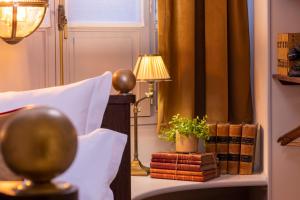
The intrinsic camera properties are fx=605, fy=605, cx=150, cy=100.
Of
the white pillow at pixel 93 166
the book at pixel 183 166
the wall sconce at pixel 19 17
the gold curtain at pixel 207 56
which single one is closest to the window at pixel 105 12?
the gold curtain at pixel 207 56

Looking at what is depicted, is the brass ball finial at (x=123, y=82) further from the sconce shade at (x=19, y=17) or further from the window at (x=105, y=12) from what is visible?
the window at (x=105, y=12)

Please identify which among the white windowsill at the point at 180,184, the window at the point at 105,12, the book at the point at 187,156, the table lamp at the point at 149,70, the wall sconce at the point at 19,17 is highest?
the window at the point at 105,12

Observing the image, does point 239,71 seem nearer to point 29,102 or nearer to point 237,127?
point 237,127

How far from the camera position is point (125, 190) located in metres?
2.15

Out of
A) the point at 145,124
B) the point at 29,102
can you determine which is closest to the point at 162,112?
the point at 145,124

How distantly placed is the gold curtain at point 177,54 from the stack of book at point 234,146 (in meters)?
0.19

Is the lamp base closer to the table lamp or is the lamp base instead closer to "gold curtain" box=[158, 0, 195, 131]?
the table lamp

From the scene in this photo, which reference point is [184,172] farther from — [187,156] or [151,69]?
[151,69]

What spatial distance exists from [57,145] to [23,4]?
80.7 inches

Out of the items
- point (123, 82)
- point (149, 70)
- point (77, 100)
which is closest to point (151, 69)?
point (149, 70)

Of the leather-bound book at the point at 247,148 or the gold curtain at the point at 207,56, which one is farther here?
the gold curtain at the point at 207,56

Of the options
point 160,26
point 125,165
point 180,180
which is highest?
point 160,26

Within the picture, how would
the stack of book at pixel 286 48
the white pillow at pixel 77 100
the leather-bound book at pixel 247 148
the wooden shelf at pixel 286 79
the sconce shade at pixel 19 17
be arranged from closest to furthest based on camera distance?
the white pillow at pixel 77 100 → the sconce shade at pixel 19 17 → the wooden shelf at pixel 286 79 → the stack of book at pixel 286 48 → the leather-bound book at pixel 247 148

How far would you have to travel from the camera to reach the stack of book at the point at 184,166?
2.85 meters
